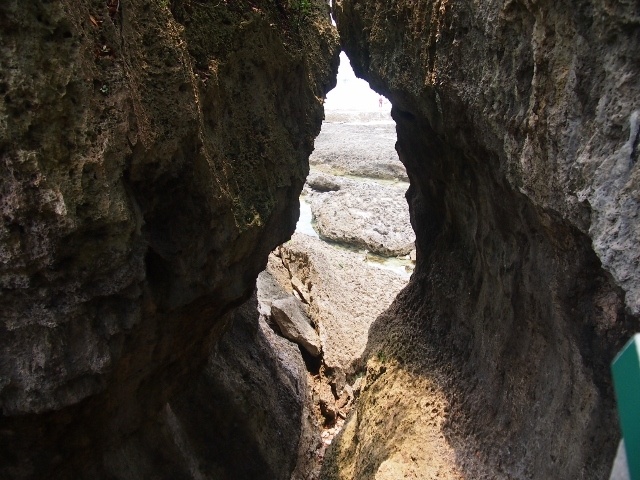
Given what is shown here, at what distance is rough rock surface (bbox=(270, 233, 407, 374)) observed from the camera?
22.6ft

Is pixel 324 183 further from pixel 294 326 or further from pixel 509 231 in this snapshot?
pixel 509 231

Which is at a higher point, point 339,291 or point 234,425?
point 339,291

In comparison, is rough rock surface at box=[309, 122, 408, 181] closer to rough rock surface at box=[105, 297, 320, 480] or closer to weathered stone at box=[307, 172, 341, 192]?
weathered stone at box=[307, 172, 341, 192]

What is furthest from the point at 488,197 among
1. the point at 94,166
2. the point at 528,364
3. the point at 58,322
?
the point at 58,322

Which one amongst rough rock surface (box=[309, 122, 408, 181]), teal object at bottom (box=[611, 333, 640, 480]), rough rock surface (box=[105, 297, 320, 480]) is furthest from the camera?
rough rock surface (box=[309, 122, 408, 181])

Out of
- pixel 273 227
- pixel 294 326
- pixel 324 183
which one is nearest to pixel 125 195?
pixel 273 227

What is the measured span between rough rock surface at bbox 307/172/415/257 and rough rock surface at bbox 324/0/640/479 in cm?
448

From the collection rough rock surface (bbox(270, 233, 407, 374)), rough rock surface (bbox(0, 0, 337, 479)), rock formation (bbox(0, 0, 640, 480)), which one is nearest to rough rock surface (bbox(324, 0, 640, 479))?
rock formation (bbox(0, 0, 640, 480))

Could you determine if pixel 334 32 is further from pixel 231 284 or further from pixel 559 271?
pixel 559 271

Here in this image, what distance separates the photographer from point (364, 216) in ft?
35.7

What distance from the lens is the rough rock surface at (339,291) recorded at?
6.88 meters

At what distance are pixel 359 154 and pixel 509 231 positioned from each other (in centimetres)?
1098

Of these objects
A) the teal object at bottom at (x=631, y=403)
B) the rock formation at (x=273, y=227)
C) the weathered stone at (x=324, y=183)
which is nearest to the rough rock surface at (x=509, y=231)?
the rock formation at (x=273, y=227)

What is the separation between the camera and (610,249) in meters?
1.81
